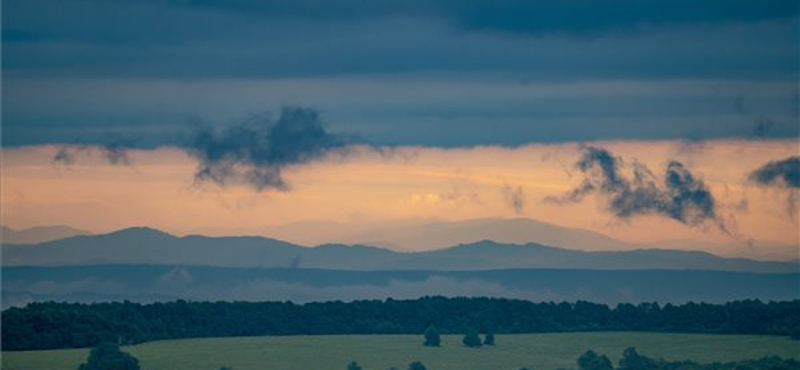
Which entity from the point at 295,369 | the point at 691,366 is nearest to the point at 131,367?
the point at 295,369

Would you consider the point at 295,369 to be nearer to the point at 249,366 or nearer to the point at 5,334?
the point at 249,366

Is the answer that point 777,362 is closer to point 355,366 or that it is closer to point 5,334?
point 355,366

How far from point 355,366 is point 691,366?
28.8 meters

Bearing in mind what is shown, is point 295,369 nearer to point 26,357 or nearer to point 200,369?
point 200,369

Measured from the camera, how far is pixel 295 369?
651 feet

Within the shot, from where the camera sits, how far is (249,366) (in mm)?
196375

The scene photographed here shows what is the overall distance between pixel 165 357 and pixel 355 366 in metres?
16.3

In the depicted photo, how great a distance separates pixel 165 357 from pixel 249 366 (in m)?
7.21

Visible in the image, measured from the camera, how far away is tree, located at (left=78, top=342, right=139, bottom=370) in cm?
18688

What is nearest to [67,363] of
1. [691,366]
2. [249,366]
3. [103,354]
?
[103,354]

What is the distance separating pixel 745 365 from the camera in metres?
197

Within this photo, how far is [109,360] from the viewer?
18850 centimetres

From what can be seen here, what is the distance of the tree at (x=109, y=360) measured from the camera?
613 feet

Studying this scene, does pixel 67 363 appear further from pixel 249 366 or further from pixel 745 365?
pixel 745 365
